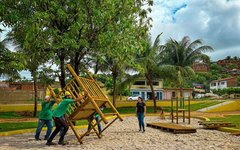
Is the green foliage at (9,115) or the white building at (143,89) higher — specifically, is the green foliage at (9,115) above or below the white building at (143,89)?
below

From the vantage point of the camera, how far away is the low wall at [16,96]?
32.8 metres

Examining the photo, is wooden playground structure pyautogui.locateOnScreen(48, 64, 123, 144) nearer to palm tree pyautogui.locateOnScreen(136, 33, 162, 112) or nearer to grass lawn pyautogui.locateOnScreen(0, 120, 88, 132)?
grass lawn pyautogui.locateOnScreen(0, 120, 88, 132)

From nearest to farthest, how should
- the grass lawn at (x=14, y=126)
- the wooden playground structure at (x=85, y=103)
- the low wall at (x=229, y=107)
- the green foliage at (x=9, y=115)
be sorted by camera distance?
the wooden playground structure at (x=85, y=103), the grass lawn at (x=14, y=126), the green foliage at (x=9, y=115), the low wall at (x=229, y=107)

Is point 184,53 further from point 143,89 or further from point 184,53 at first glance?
point 143,89

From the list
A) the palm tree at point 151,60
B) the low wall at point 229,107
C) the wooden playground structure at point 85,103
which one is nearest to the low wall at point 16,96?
the palm tree at point 151,60

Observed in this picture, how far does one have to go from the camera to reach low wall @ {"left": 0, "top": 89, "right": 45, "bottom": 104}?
32.8 meters

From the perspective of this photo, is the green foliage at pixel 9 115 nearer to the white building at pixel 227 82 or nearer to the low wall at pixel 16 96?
the low wall at pixel 16 96

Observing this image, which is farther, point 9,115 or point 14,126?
point 9,115

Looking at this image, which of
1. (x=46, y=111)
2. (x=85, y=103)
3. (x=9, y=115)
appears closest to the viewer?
(x=85, y=103)

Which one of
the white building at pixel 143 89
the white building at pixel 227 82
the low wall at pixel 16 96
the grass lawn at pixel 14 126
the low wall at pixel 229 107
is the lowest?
the grass lawn at pixel 14 126

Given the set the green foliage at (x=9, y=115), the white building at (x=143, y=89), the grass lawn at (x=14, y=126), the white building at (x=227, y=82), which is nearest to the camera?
the grass lawn at (x=14, y=126)

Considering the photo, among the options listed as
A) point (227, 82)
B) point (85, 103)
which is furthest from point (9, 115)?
point (227, 82)

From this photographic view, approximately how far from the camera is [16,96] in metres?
33.6

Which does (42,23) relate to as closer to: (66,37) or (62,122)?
(66,37)
